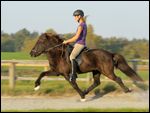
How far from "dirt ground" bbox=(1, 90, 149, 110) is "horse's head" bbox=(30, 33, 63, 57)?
4.22 ft

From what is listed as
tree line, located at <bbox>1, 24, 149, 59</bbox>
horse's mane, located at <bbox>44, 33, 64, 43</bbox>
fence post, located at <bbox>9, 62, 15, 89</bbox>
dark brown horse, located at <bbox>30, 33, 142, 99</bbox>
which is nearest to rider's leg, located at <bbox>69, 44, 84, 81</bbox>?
dark brown horse, located at <bbox>30, 33, 142, 99</bbox>

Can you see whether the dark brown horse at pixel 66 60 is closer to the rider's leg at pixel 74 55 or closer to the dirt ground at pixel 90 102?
the rider's leg at pixel 74 55

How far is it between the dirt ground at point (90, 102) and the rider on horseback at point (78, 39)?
89cm

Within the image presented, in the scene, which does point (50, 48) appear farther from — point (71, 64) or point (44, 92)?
point (44, 92)

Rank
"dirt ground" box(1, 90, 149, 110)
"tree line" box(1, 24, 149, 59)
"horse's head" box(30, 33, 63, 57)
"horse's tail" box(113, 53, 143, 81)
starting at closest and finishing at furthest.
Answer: "dirt ground" box(1, 90, 149, 110)
"horse's head" box(30, 33, 63, 57)
"horse's tail" box(113, 53, 143, 81)
"tree line" box(1, 24, 149, 59)

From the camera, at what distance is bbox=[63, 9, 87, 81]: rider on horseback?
37.9 feet

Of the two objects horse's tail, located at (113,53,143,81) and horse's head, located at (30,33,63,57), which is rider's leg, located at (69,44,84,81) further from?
horse's tail, located at (113,53,143,81)

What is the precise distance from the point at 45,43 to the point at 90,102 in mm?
1968

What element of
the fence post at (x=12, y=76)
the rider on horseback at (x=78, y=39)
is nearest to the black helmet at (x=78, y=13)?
the rider on horseback at (x=78, y=39)

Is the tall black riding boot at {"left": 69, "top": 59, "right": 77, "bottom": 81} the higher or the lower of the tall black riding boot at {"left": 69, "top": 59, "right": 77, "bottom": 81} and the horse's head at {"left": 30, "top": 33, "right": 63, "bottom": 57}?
the lower

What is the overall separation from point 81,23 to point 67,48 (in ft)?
3.28

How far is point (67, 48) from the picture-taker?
40.4 feet

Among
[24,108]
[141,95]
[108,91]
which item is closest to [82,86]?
[108,91]

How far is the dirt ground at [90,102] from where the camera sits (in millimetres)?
10828
